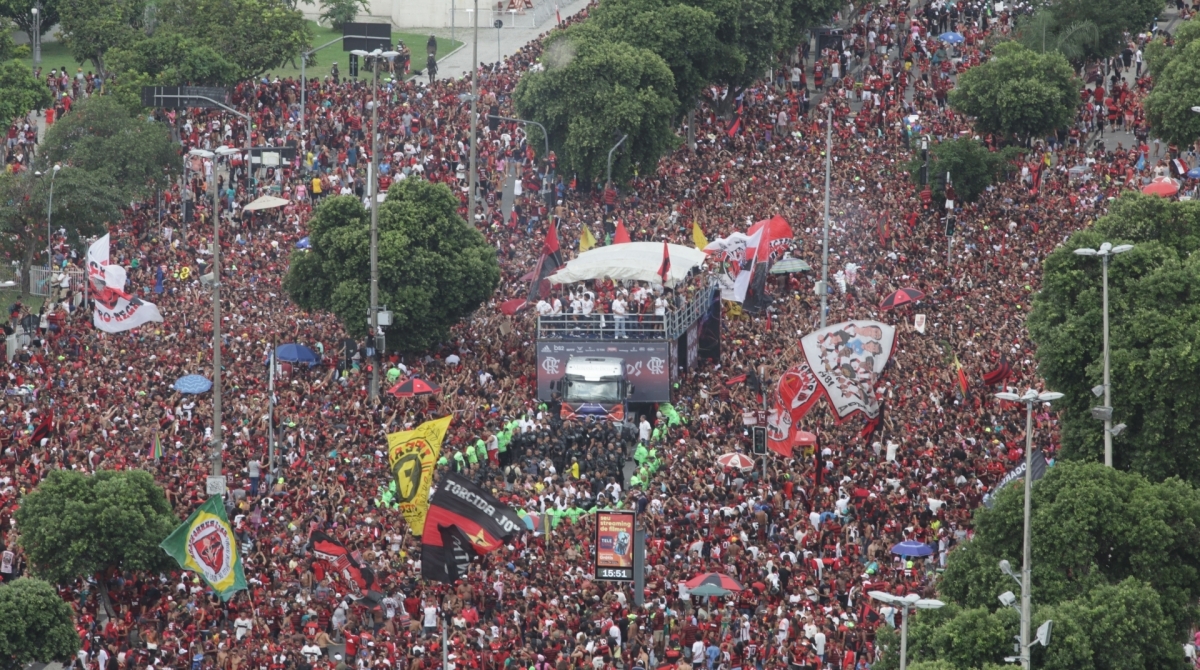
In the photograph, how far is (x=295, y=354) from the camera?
69188mm

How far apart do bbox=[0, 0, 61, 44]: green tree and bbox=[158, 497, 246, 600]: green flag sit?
60.9 meters

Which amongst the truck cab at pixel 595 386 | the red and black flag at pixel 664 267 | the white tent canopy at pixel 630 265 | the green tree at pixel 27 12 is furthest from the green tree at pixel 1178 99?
the green tree at pixel 27 12

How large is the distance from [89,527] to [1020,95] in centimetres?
4191

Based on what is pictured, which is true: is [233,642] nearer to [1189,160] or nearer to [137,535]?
[137,535]

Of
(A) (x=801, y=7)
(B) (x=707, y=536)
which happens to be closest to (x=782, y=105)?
(A) (x=801, y=7)

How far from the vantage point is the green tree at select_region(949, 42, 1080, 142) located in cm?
8669

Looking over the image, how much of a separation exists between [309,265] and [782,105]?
27556 mm

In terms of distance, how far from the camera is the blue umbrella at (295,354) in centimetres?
6900

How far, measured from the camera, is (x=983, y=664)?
147ft

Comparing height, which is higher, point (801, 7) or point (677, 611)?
point (801, 7)

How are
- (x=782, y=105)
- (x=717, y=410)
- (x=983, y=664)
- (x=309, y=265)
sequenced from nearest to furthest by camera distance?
(x=983, y=664) → (x=717, y=410) → (x=309, y=265) → (x=782, y=105)

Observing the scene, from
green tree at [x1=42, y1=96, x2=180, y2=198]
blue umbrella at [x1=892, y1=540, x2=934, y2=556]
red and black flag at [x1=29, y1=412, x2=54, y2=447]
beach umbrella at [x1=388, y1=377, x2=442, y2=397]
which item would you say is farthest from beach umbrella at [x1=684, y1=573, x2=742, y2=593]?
green tree at [x1=42, y1=96, x2=180, y2=198]

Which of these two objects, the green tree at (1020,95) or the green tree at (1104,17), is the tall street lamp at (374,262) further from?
the green tree at (1104,17)

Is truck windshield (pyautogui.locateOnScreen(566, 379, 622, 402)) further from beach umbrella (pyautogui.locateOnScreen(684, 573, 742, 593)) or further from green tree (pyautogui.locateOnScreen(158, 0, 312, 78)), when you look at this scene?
green tree (pyautogui.locateOnScreen(158, 0, 312, 78))
